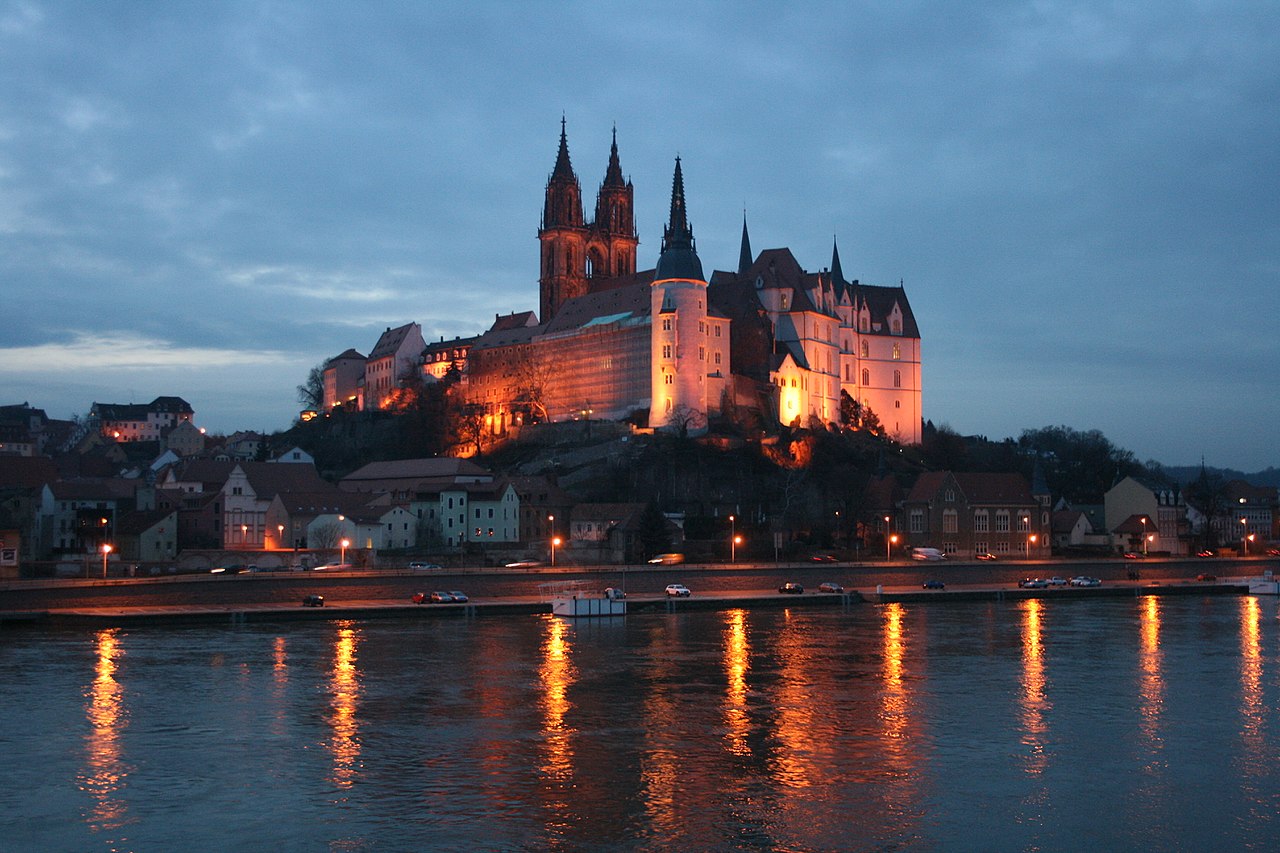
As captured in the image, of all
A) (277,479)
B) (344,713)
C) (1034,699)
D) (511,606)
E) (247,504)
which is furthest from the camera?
(277,479)

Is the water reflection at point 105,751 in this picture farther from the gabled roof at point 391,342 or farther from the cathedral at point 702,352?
the gabled roof at point 391,342

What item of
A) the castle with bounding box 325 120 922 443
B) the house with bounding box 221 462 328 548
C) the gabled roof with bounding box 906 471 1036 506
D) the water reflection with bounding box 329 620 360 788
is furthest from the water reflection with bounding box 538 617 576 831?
the castle with bounding box 325 120 922 443

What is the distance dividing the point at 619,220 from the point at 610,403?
35.3 metres

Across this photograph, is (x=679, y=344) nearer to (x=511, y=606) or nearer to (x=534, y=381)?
(x=534, y=381)

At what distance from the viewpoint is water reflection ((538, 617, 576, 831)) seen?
75.8ft

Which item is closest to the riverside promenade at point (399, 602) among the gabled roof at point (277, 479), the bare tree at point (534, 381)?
the gabled roof at point (277, 479)

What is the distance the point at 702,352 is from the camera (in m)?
93.5

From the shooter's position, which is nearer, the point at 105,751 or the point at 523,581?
the point at 105,751

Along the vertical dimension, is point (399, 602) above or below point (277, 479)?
below

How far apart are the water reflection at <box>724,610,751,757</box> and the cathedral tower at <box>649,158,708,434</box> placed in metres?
37.6

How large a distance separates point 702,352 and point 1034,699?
6035 cm

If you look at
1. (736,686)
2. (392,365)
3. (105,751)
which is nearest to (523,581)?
(736,686)

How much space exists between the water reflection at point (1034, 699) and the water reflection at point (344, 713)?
12.5 metres

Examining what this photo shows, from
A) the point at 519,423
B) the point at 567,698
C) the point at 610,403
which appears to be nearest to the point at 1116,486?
the point at 610,403
